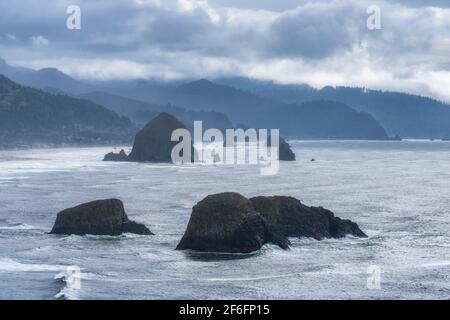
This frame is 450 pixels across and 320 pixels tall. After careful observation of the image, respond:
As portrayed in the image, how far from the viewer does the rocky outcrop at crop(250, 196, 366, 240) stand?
190 feet

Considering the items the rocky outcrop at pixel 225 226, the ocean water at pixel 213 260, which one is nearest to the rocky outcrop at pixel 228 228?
the rocky outcrop at pixel 225 226

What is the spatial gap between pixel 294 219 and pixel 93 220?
1760 centimetres

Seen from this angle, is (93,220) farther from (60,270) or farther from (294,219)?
(294,219)

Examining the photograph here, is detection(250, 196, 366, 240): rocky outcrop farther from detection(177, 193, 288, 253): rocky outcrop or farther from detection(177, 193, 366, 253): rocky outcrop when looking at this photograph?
detection(177, 193, 288, 253): rocky outcrop

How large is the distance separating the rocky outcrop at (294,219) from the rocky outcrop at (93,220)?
12139mm

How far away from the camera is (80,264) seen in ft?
156

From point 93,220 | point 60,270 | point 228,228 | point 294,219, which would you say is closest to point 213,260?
point 228,228

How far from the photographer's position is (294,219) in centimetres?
5900

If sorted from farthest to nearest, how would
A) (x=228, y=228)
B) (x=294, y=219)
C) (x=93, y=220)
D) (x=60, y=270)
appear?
(x=93, y=220) < (x=294, y=219) < (x=228, y=228) < (x=60, y=270)

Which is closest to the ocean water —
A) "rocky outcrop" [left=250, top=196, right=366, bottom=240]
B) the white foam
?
the white foam

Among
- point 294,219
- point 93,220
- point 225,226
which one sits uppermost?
point 225,226

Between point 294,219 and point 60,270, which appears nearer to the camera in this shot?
point 60,270
